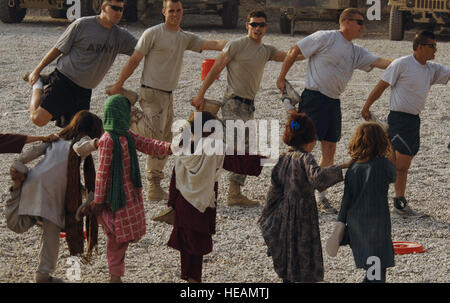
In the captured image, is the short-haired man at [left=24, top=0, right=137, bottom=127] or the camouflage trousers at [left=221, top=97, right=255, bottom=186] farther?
the camouflage trousers at [left=221, top=97, right=255, bottom=186]

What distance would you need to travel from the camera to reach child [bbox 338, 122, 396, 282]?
484 centimetres

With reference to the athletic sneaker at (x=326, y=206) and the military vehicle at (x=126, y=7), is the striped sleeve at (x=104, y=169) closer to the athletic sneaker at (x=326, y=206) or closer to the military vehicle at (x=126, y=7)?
the athletic sneaker at (x=326, y=206)

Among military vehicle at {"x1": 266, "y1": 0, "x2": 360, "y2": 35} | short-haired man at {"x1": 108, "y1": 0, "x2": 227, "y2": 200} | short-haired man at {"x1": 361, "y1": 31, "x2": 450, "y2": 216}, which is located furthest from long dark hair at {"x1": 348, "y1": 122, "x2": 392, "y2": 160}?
military vehicle at {"x1": 266, "y1": 0, "x2": 360, "y2": 35}

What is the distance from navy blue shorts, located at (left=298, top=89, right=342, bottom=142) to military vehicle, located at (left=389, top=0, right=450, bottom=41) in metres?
10.1

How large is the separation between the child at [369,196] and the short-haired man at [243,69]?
2.34m

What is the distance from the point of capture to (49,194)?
16.8 ft

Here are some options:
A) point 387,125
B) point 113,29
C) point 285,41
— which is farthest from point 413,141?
point 285,41

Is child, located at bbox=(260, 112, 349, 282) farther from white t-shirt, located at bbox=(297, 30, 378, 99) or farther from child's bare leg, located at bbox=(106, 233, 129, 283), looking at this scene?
white t-shirt, located at bbox=(297, 30, 378, 99)

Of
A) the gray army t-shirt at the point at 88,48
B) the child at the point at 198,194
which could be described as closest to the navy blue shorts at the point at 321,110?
the gray army t-shirt at the point at 88,48

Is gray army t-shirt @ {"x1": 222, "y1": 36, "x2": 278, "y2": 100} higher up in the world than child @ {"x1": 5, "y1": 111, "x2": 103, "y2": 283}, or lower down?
higher up

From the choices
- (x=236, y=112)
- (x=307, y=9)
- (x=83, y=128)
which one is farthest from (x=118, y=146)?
(x=307, y=9)

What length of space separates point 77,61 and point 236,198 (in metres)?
1.63

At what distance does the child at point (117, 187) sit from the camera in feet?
16.2

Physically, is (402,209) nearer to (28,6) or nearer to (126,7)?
(126,7)
